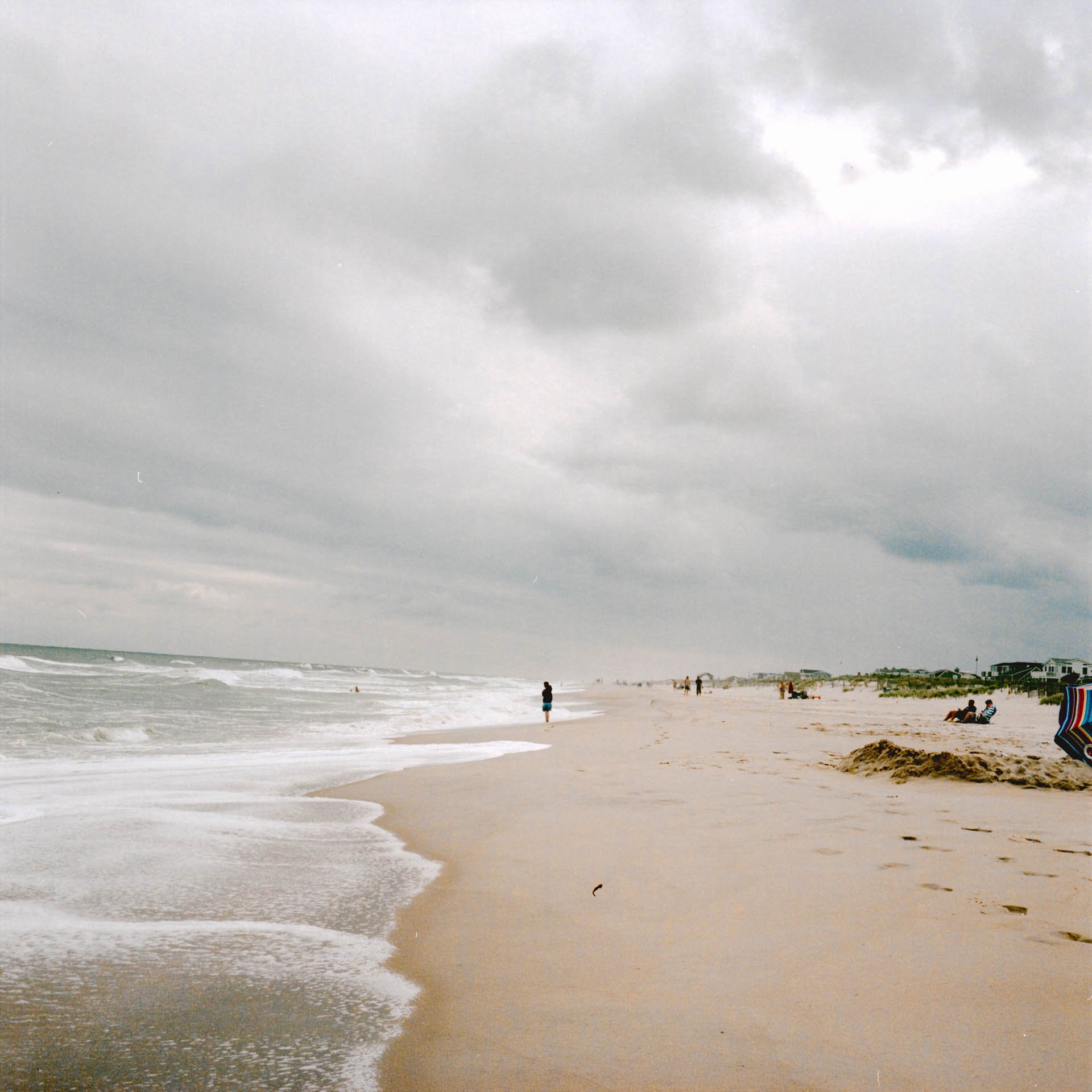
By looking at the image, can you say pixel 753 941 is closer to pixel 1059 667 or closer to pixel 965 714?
pixel 965 714

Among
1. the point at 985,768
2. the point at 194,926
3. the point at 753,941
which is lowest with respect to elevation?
the point at 194,926

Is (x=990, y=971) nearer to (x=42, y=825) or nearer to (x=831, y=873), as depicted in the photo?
(x=831, y=873)

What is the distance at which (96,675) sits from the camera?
44375 millimetres

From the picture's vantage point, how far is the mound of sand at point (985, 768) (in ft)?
28.4

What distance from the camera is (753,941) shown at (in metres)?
3.92

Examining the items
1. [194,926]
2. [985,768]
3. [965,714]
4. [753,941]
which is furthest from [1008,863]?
[965,714]

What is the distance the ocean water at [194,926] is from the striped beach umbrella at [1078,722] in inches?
337

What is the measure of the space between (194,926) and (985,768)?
9.04 metres

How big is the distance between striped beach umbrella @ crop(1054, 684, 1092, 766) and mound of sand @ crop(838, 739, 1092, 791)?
0.17m

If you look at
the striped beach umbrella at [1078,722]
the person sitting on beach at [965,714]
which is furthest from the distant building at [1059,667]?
the striped beach umbrella at [1078,722]

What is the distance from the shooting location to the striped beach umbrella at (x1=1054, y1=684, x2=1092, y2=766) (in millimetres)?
9047

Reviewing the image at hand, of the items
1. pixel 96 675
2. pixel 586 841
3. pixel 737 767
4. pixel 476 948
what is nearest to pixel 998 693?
pixel 737 767

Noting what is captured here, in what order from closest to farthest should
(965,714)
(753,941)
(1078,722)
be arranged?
(753,941), (1078,722), (965,714)

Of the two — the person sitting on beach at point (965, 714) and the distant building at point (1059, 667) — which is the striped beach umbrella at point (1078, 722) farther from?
the distant building at point (1059, 667)
